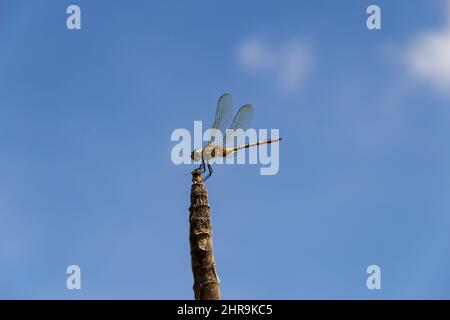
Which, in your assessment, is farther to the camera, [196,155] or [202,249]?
[196,155]

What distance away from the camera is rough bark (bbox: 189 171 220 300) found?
16.8m

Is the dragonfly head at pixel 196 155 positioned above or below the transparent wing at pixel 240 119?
below

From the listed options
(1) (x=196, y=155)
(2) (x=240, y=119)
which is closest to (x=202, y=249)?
(1) (x=196, y=155)

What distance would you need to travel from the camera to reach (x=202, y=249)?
674 inches

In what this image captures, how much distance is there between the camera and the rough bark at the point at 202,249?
1683cm

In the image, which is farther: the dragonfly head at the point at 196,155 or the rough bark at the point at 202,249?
the dragonfly head at the point at 196,155

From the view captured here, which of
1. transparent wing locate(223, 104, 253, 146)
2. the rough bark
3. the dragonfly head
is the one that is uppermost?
transparent wing locate(223, 104, 253, 146)

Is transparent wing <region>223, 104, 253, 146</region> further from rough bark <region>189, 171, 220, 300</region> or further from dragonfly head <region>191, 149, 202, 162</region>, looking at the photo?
rough bark <region>189, 171, 220, 300</region>

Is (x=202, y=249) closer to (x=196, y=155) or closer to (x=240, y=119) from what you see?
(x=196, y=155)

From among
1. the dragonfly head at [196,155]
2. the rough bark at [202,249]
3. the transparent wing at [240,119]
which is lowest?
the rough bark at [202,249]

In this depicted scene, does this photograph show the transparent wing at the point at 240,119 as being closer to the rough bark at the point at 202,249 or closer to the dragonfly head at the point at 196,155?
the dragonfly head at the point at 196,155
